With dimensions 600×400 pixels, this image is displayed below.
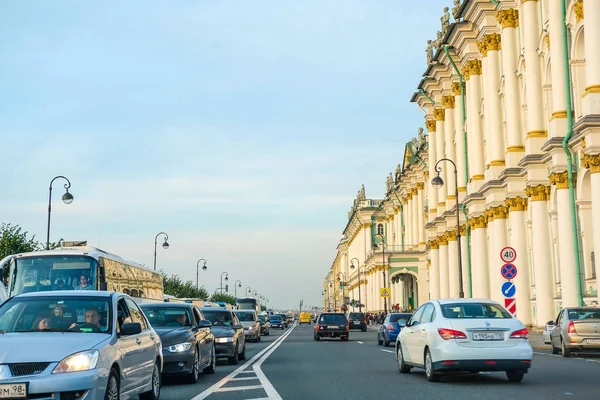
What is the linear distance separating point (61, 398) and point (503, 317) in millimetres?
9669

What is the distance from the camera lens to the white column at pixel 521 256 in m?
44.3

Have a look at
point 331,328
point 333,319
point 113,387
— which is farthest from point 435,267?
point 113,387

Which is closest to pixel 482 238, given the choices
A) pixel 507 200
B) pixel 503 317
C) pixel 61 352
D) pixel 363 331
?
pixel 507 200

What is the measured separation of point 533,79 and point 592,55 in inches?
332

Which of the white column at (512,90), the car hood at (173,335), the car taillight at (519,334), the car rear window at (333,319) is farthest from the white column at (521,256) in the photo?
the car hood at (173,335)

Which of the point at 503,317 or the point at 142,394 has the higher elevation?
the point at 503,317

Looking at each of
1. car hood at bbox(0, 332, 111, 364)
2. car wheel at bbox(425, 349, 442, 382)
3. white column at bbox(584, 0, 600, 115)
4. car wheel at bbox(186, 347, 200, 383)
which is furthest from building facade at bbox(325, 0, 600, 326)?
car hood at bbox(0, 332, 111, 364)

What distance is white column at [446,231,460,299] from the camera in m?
58.7

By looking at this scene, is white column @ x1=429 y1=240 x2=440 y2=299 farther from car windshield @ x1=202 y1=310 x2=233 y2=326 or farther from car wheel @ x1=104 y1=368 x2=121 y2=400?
car wheel @ x1=104 y1=368 x2=121 y2=400

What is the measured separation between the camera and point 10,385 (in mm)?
8773

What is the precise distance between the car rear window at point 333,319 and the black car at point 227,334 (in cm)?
2051

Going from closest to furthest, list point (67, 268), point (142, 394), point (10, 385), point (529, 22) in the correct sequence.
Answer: point (10, 385) < point (142, 394) < point (67, 268) < point (529, 22)

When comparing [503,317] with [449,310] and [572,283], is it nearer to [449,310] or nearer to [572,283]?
[449,310]

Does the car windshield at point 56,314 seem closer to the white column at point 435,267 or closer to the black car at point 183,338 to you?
the black car at point 183,338
